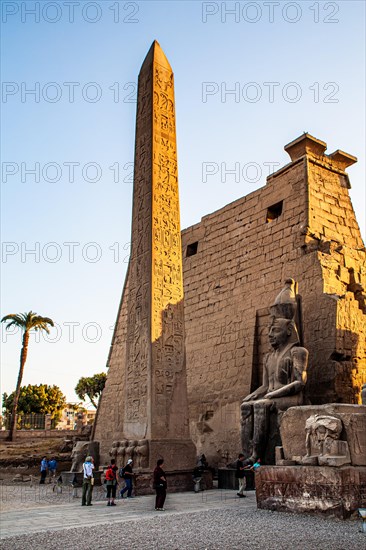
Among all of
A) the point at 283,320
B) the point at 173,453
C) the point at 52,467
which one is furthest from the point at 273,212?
the point at 52,467

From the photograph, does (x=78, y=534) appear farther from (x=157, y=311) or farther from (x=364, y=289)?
(x=364, y=289)

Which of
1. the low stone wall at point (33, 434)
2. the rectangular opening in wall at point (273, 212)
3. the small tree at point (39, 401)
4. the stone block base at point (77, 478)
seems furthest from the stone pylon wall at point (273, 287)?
the small tree at point (39, 401)

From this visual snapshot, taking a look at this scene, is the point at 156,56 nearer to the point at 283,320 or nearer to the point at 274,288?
the point at 274,288

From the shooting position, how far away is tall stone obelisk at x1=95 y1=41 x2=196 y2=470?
6.95m

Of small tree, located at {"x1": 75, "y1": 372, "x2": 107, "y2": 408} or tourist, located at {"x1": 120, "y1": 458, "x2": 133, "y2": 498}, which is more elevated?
small tree, located at {"x1": 75, "y1": 372, "x2": 107, "y2": 408}

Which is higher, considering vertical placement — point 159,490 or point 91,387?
point 91,387

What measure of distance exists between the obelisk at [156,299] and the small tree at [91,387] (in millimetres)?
29715

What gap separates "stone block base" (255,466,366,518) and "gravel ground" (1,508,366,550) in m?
0.10

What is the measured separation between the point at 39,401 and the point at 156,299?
2894 cm

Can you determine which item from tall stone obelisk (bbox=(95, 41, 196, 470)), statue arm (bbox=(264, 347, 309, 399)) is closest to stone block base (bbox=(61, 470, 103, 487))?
tall stone obelisk (bbox=(95, 41, 196, 470))

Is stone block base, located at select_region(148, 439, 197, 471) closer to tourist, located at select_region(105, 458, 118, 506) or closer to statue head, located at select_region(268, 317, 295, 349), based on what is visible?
tourist, located at select_region(105, 458, 118, 506)

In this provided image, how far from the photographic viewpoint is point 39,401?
111ft

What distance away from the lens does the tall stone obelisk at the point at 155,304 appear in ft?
22.8

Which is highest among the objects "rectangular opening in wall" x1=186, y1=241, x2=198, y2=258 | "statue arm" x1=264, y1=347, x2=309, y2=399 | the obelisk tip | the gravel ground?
the obelisk tip
